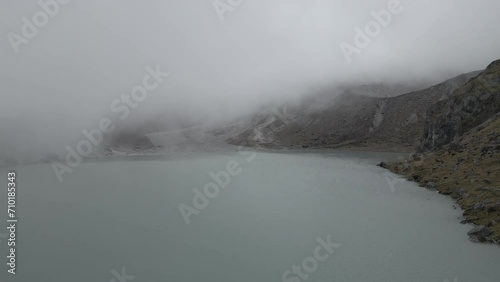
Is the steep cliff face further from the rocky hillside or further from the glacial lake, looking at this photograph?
the glacial lake

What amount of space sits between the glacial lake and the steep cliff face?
1655 inches

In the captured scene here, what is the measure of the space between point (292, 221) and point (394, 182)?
151 feet

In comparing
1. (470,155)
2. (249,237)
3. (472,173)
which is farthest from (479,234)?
(470,155)

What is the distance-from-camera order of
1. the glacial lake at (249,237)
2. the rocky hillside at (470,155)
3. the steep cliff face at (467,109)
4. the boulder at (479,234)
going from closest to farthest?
the glacial lake at (249,237) < the boulder at (479,234) < the rocky hillside at (470,155) < the steep cliff face at (467,109)

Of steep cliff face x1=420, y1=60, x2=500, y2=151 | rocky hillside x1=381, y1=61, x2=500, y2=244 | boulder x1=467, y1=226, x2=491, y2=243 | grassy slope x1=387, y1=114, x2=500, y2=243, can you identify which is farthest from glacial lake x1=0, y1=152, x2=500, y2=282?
steep cliff face x1=420, y1=60, x2=500, y2=151

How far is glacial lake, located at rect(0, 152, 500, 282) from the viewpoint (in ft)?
146

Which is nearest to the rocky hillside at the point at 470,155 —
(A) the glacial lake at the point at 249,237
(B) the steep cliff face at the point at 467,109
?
(B) the steep cliff face at the point at 467,109

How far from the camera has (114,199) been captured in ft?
302

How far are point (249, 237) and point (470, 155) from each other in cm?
6106

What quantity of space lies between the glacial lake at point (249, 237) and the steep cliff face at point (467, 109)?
4204 cm

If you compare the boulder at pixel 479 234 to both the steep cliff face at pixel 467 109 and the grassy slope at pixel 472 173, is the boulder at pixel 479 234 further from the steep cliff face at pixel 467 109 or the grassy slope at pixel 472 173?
the steep cliff face at pixel 467 109

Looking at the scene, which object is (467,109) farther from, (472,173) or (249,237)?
(249,237)

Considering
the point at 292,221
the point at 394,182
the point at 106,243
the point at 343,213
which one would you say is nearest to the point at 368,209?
the point at 343,213

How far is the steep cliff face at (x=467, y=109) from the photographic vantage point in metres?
122
